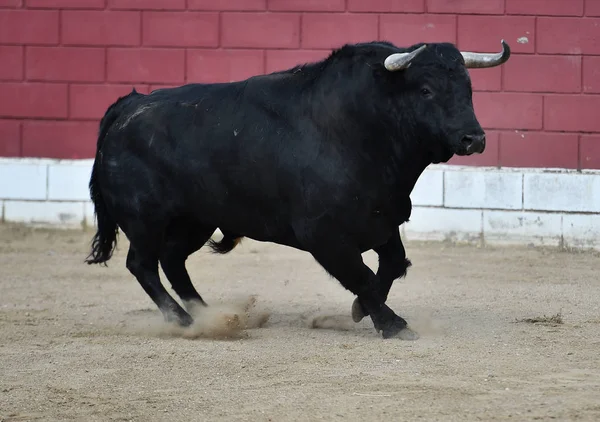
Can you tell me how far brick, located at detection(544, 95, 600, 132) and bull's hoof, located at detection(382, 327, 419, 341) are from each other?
4.38m

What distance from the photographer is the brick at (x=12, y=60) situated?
1038 centimetres

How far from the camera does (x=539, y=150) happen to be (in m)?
9.70

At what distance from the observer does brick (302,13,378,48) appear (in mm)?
9859

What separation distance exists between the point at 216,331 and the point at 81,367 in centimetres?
103

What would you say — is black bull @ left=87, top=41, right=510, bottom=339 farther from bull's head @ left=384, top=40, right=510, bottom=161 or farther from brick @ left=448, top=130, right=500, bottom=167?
brick @ left=448, top=130, right=500, bottom=167

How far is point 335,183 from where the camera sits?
19.2 ft

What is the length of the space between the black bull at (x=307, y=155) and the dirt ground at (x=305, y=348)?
0.47m

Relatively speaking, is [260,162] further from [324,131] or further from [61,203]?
[61,203]

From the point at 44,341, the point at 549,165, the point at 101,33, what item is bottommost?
the point at 44,341

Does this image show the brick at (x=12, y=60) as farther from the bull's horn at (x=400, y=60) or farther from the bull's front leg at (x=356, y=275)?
the bull's horn at (x=400, y=60)

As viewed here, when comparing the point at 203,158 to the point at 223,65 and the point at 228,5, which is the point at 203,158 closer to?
the point at 223,65

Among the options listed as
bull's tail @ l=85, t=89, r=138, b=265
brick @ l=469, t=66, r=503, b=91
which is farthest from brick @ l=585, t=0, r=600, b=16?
bull's tail @ l=85, t=89, r=138, b=265

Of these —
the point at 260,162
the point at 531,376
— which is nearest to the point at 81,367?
the point at 260,162

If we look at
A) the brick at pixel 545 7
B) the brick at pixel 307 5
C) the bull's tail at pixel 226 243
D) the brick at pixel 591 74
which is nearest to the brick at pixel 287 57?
the brick at pixel 307 5
